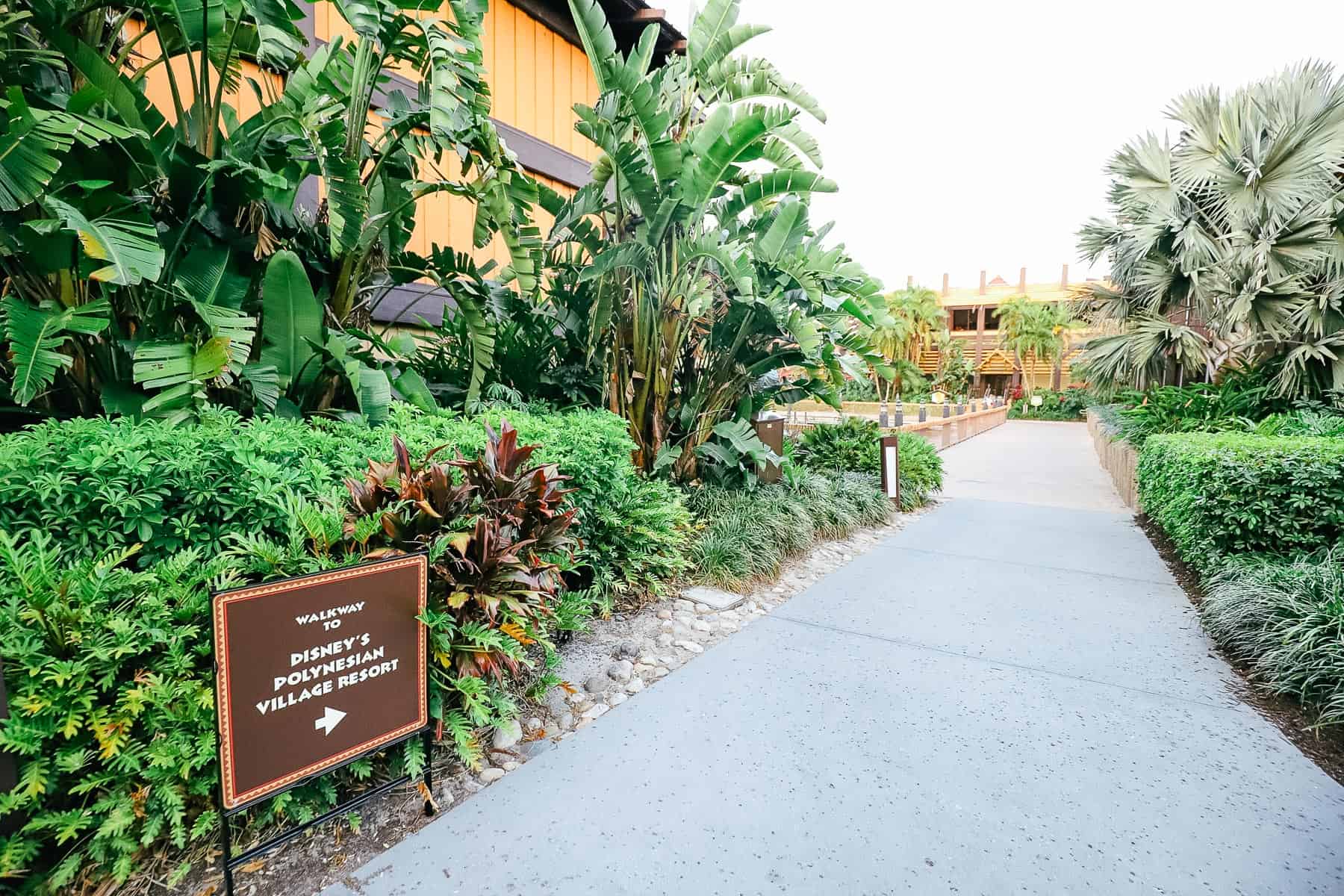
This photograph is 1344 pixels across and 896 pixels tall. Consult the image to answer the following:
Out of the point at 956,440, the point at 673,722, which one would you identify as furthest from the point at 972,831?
the point at 956,440

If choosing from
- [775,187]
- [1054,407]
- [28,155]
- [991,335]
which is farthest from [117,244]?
[991,335]

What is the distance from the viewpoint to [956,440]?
18938mm

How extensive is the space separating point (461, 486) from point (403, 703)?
0.92m

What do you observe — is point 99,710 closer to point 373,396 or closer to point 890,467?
point 373,396

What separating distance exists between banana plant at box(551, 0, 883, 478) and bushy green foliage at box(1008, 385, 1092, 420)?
34.5 m

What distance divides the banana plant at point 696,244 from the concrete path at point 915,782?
2564 mm

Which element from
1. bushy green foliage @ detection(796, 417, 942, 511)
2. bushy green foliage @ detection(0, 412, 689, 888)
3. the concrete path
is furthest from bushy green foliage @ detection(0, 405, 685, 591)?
bushy green foliage @ detection(796, 417, 942, 511)

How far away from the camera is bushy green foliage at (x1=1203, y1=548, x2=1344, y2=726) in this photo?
3.54 metres

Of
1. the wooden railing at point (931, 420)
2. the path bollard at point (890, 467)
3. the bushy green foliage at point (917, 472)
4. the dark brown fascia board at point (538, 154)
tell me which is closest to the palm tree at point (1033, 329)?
the wooden railing at point (931, 420)

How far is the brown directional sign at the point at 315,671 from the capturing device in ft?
6.74

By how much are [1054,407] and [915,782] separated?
132ft

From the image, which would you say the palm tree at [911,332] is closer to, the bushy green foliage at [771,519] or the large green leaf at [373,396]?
the bushy green foliage at [771,519]

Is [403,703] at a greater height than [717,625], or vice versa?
[403,703]

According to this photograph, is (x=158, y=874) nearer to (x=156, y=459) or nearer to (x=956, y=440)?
(x=156, y=459)
